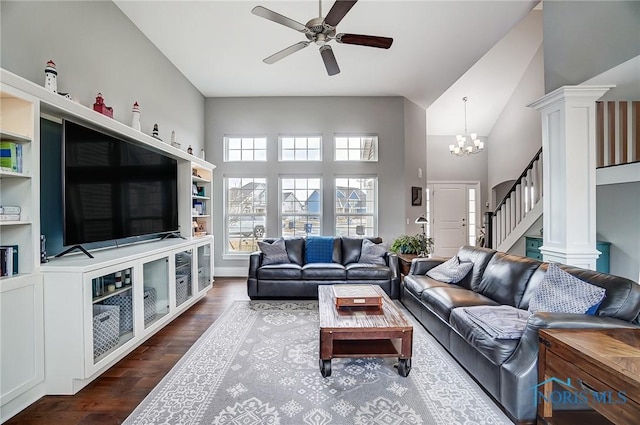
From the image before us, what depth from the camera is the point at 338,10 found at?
7.77 ft

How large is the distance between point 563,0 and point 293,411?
14.7ft

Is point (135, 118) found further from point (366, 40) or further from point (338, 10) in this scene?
point (366, 40)

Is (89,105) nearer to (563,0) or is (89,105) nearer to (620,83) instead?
(563,0)

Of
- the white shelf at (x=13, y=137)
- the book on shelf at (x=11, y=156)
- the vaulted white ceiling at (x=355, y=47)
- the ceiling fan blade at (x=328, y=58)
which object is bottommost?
the book on shelf at (x=11, y=156)

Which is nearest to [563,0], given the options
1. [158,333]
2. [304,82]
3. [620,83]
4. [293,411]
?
[620,83]

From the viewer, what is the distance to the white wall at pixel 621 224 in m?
3.33

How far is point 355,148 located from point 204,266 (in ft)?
11.5

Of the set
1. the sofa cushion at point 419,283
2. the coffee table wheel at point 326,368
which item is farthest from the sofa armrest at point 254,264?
the coffee table wheel at point 326,368

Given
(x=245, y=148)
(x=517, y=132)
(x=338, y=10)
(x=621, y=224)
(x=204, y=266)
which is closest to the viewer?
(x=338, y=10)

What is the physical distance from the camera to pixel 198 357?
2615 mm

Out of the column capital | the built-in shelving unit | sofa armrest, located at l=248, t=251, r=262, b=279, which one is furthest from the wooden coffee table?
the column capital

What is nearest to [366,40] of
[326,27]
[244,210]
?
[326,27]

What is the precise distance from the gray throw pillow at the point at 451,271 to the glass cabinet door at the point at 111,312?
3.16 meters

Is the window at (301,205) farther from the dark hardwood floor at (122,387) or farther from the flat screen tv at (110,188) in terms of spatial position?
the dark hardwood floor at (122,387)
